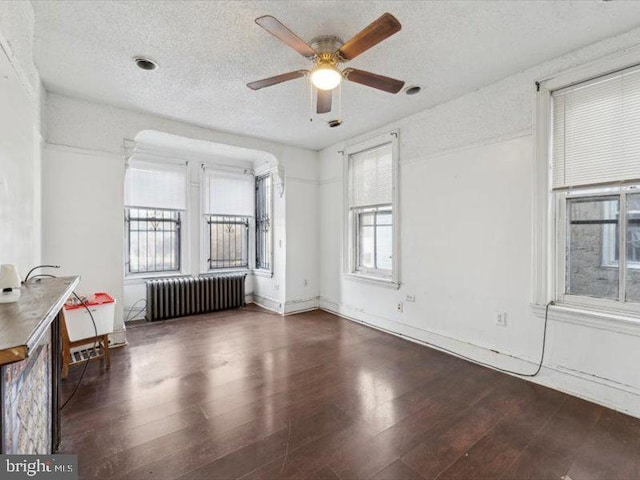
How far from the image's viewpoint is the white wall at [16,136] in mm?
1600

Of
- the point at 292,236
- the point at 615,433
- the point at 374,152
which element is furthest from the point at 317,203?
the point at 615,433

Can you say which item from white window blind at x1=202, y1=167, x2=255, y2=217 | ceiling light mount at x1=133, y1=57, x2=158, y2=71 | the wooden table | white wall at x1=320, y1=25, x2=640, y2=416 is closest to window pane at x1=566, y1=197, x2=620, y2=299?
white wall at x1=320, y1=25, x2=640, y2=416

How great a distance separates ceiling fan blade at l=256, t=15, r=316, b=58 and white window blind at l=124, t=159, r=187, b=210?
3.74 metres

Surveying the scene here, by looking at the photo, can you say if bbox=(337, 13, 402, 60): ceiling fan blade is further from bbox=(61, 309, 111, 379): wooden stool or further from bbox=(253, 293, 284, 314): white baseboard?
bbox=(253, 293, 284, 314): white baseboard

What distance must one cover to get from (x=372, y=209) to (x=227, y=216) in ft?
8.98

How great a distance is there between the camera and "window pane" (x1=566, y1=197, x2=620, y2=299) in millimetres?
2445

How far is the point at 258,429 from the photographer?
208 cm

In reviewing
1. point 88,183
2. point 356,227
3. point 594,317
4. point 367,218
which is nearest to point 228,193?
point 88,183

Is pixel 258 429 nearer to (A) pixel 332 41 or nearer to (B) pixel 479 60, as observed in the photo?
(A) pixel 332 41

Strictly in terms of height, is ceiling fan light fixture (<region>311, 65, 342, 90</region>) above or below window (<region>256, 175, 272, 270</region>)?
above

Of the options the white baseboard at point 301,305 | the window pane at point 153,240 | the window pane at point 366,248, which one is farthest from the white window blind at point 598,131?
the window pane at point 153,240

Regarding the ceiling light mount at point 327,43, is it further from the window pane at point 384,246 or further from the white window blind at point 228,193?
the white window blind at point 228,193

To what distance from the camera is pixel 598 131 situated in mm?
2441

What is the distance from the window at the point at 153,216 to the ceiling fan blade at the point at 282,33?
12.4 ft
